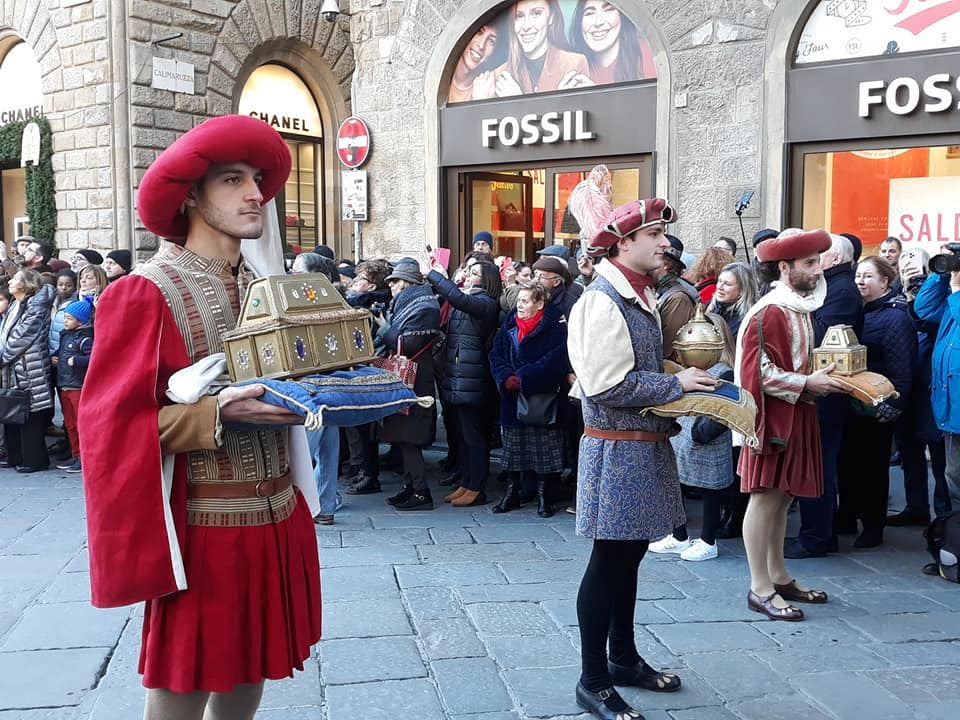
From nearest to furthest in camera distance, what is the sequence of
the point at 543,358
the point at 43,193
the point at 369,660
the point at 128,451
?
the point at 128,451 < the point at 369,660 < the point at 543,358 < the point at 43,193

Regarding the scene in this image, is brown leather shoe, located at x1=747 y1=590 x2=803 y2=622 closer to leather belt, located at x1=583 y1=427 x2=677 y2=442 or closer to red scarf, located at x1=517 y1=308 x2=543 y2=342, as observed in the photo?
leather belt, located at x1=583 y1=427 x2=677 y2=442

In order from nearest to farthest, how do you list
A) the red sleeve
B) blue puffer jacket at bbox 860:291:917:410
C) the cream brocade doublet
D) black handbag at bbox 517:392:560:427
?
the red sleeve → the cream brocade doublet → blue puffer jacket at bbox 860:291:917:410 → black handbag at bbox 517:392:560:427

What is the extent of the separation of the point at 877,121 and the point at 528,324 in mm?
4656

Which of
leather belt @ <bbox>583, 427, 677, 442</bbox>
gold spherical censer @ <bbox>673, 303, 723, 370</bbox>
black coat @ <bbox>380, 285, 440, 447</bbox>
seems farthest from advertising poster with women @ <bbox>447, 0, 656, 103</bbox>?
leather belt @ <bbox>583, 427, 677, 442</bbox>

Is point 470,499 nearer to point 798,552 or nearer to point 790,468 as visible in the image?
point 798,552

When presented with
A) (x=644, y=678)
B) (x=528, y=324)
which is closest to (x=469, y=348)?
(x=528, y=324)

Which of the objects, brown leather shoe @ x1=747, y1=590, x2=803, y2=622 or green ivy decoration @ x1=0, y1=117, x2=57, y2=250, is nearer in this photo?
brown leather shoe @ x1=747, y1=590, x2=803, y2=622

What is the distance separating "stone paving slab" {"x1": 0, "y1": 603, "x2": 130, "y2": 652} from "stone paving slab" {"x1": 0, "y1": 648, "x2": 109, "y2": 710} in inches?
3.2

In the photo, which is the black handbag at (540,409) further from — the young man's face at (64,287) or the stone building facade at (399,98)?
the young man's face at (64,287)

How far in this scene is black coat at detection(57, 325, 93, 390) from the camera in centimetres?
803

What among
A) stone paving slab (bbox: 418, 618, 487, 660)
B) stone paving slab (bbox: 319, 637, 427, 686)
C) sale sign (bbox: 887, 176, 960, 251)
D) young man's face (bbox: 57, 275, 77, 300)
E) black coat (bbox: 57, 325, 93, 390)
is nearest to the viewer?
stone paving slab (bbox: 319, 637, 427, 686)

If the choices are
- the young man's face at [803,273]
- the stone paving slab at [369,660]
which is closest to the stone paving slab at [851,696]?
the stone paving slab at [369,660]

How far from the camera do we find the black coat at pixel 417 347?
22.0 ft

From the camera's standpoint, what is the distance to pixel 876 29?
8922 millimetres
